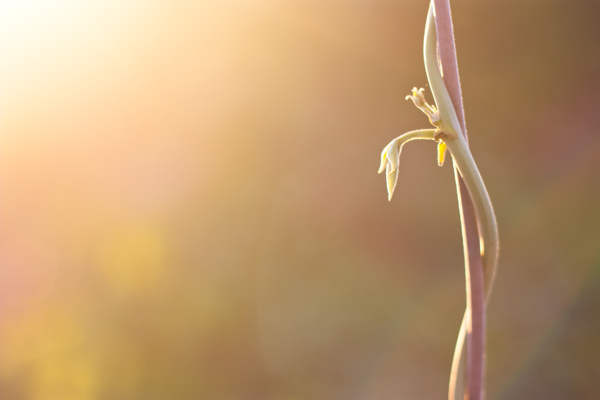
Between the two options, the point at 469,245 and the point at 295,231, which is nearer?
the point at 469,245

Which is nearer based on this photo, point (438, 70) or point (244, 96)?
point (438, 70)

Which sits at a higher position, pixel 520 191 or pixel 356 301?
pixel 520 191

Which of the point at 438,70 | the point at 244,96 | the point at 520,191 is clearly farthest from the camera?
the point at 244,96

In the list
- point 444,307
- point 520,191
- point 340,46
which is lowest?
point 444,307

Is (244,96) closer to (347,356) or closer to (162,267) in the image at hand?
(162,267)

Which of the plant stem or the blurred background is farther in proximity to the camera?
the blurred background

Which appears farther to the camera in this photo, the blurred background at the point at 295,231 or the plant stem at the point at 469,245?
the blurred background at the point at 295,231

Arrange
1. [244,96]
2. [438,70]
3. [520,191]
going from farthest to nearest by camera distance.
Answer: [244,96], [520,191], [438,70]

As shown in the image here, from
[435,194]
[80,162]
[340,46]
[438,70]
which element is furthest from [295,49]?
[438,70]
